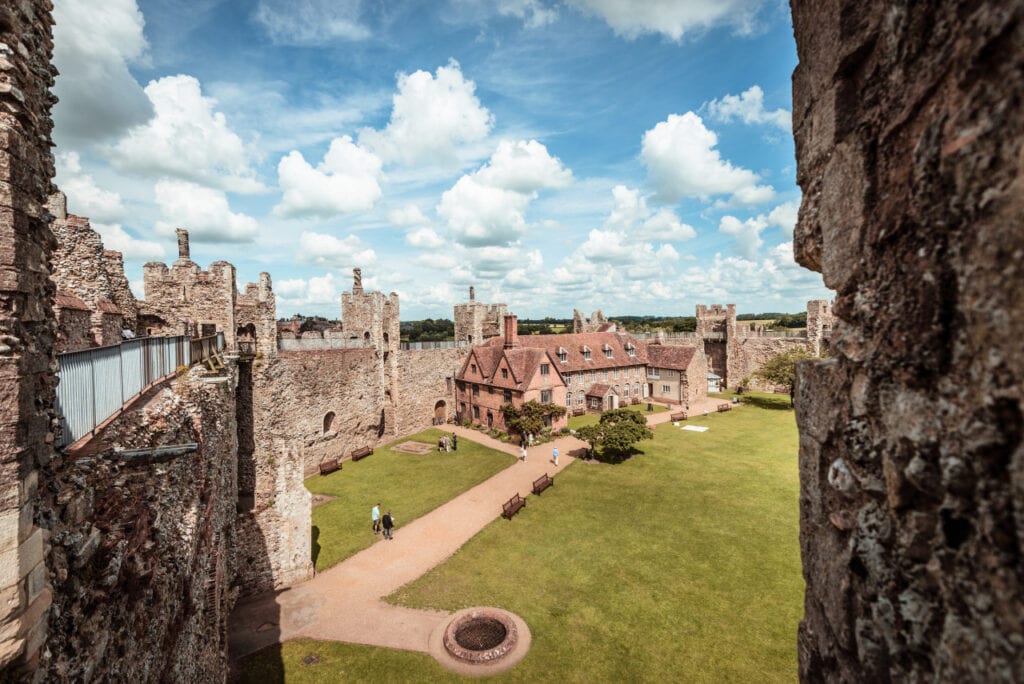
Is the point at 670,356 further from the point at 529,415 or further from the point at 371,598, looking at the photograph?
the point at 371,598

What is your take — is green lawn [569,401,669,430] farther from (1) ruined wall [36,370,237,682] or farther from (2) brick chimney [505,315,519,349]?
(1) ruined wall [36,370,237,682]

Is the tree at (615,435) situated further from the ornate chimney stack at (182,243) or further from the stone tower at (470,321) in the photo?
the ornate chimney stack at (182,243)

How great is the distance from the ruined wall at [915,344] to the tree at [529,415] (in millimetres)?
25953

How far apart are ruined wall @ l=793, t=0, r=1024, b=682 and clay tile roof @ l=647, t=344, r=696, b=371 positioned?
4024 centimetres

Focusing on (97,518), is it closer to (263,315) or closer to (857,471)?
(857,471)

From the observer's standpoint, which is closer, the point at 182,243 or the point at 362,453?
the point at 182,243

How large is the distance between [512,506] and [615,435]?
27.4 feet

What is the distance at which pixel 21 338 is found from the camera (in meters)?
3.43

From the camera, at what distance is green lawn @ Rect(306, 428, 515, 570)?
17.8 metres

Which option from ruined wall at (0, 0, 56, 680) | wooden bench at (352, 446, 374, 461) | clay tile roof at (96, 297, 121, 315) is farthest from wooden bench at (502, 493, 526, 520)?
ruined wall at (0, 0, 56, 680)

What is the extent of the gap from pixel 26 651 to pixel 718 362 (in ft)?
180

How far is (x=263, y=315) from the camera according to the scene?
18.4 metres

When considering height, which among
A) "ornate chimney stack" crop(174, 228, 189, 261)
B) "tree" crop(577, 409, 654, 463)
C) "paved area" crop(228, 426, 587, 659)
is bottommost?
"paved area" crop(228, 426, 587, 659)

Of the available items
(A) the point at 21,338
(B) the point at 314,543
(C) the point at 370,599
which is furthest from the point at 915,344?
(B) the point at 314,543
